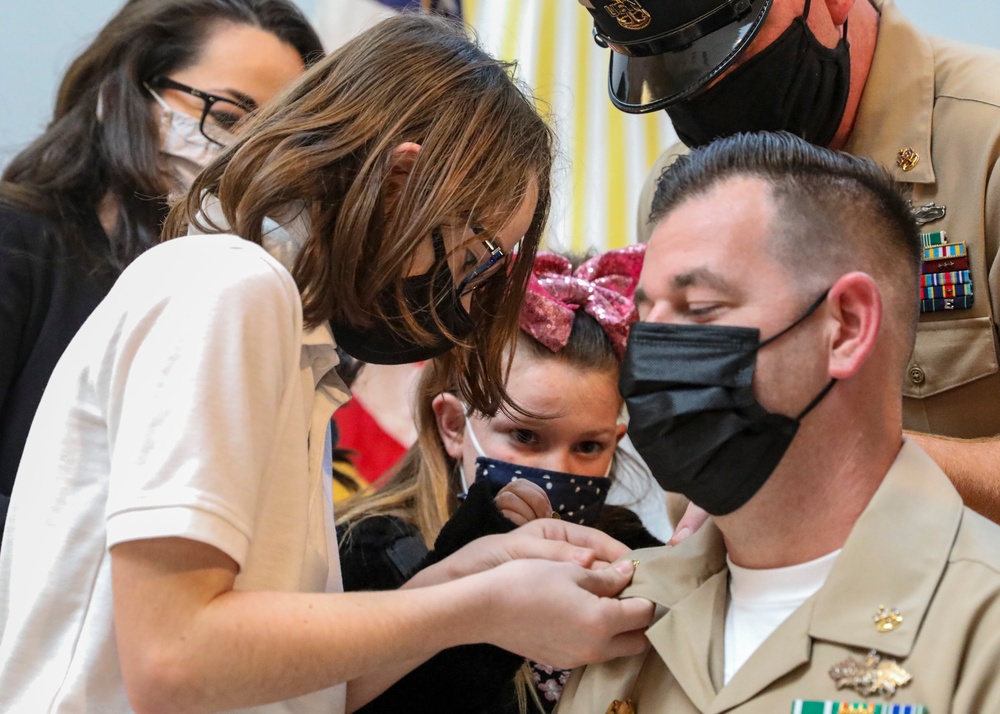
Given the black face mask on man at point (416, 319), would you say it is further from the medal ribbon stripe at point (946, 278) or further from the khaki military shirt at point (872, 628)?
the medal ribbon stripe at point (946, 278)

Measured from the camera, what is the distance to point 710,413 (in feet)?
5.47

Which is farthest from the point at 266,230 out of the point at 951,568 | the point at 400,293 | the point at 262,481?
the point at 951,568

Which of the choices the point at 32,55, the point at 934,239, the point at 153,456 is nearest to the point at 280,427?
the point at 153,456

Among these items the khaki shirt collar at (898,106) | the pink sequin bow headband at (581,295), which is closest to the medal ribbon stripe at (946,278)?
the khaki shirt collar at (898,106)

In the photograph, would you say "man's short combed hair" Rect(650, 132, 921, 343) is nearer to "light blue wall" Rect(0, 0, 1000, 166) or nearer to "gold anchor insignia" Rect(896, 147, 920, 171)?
"gold anchor insignia" Rect(896, 147, 920, 171)

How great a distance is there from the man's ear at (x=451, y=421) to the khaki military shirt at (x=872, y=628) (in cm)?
93

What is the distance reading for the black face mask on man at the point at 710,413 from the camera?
5.44 feet

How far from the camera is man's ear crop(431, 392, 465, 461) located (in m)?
2.71

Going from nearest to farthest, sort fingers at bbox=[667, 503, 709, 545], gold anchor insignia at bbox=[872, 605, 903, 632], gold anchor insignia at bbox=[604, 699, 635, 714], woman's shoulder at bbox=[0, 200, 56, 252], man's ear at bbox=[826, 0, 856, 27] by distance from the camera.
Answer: gold anchor insignia at bbox=[872, 605, 903, 632]
gold anchor insignia at bbox=[604, 699, 635, 714]
fingers at bbox=[667, 503, 709, 545]
man's ear at bbox=[826, 0, 856, 27]
woman's shoulder at bbox=[0, 200, 56, 252]

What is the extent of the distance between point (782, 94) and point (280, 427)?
1283mm

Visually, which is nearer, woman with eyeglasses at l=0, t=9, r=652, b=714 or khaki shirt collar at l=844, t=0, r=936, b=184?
woman with eyeglasses at l=0, t=9, r=652, b=714

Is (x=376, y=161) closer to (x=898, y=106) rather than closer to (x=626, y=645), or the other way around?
(x=626, y=645)

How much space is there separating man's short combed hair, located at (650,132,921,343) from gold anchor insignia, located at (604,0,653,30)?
18.0 inches

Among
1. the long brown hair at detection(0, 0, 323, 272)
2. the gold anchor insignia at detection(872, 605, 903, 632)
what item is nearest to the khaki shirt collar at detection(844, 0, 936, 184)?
the gold anchor insignia at detection(872, 605, 903, 632)
